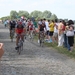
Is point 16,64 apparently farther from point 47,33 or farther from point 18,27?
point 47,33

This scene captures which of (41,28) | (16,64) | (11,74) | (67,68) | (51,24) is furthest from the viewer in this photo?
(51,24)

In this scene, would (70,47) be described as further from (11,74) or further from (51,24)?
(11,74)

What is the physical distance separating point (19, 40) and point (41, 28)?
159 inches

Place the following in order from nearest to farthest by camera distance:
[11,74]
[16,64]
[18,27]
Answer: [11,74] < [16,64] < [18,27]

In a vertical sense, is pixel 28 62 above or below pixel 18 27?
below

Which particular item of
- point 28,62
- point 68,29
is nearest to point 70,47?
point 68,29

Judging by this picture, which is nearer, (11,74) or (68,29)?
(11,74)

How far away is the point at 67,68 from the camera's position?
37.8 feet

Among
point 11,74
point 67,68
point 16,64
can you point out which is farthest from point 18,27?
point 11,74

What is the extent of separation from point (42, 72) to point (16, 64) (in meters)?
2.06

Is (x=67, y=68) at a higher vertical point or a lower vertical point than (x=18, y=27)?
lower

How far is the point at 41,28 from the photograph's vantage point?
2130 cm

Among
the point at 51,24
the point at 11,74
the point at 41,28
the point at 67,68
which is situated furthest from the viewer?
the point at 51,24

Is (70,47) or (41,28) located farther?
(41,28)
